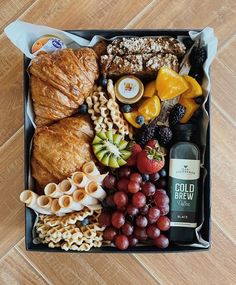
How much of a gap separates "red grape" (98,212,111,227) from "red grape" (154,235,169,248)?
5.7 inches

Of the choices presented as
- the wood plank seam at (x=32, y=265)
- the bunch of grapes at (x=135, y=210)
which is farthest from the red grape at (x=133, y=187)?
the wood plank seam at (x=32, y=265)

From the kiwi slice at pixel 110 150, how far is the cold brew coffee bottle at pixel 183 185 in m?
0.14

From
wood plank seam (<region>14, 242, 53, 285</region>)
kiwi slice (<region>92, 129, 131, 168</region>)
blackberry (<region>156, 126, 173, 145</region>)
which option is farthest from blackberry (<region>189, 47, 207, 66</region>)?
wood plank seam (<region>14, 242, 53, 285</region>)

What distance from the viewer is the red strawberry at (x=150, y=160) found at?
4.18 feet

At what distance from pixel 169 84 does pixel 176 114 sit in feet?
0.29

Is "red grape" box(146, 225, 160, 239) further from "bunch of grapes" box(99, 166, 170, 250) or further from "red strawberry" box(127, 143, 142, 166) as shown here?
"red strawberry" box(127, 143, 142, 166)

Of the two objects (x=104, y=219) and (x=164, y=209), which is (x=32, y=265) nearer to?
(x=104, y=219)

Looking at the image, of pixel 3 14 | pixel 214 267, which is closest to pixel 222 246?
pixel 214 267

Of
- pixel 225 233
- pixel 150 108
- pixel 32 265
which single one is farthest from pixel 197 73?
pixel 32 265

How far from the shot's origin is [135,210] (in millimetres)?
1286

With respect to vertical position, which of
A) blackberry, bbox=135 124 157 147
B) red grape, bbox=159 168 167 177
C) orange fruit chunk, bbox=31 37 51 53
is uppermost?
orange fruit chunk, bbox=31 37 51 53

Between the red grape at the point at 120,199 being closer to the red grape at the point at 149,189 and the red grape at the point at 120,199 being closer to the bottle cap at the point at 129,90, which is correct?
the red grape at the point at 149,189

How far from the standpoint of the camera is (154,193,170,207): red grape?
128 cm

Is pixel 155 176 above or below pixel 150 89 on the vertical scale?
below
